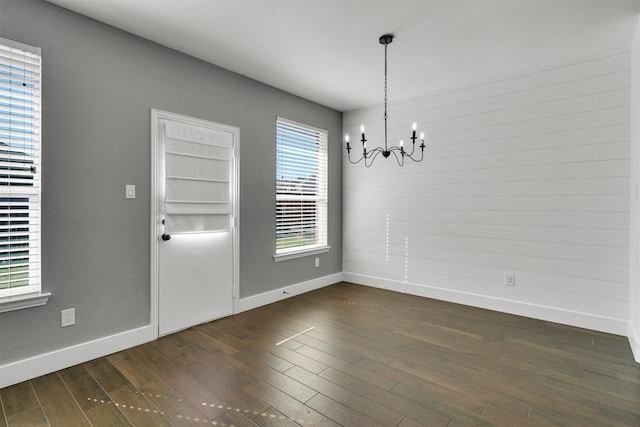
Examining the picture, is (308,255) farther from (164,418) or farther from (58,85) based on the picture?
(58,85)

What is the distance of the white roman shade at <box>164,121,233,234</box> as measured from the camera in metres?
3.13

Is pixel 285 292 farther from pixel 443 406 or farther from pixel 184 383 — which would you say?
pixel 443 406

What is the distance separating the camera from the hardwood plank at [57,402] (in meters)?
1.91

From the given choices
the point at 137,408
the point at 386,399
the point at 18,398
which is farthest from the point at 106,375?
the point at 386,399

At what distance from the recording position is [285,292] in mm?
4297

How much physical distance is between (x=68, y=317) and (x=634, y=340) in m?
4.58

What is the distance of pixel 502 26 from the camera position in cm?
274

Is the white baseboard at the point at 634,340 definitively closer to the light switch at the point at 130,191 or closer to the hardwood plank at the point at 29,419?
the hardwood plank at the point at 29,419

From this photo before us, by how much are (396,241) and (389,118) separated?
1.76 m

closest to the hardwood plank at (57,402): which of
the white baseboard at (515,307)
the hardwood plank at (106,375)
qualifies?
the hardwood plank at (106,375)

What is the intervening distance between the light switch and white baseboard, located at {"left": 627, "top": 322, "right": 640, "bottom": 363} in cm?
434

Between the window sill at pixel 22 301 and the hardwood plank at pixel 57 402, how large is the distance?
0.54m

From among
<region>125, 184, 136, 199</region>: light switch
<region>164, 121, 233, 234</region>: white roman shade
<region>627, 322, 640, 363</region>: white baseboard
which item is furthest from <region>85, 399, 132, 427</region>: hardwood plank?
<region>627, 322, 640, 363</region>: white baseboard

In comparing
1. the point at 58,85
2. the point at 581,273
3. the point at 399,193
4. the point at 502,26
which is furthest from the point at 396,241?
the point at 58,85
